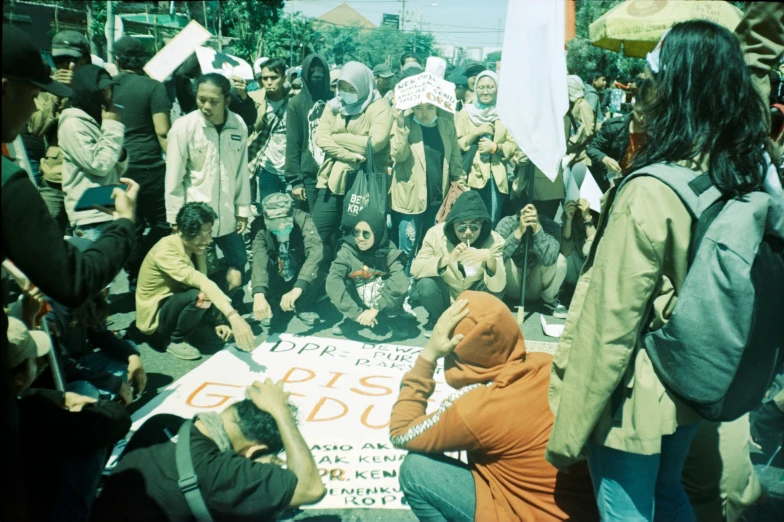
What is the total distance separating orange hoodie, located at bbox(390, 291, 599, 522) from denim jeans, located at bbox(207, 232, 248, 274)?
2.66 m

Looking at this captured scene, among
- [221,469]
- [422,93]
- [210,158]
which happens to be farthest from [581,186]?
[221,469]

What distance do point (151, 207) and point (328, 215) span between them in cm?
134

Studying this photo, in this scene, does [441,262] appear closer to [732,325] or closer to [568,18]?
[568,18]

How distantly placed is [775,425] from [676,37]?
2.14 metres

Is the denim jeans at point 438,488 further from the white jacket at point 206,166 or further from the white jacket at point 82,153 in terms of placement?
the white jacket at point 206,166

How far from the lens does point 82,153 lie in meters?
3.05

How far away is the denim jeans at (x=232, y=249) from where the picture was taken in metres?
4.31

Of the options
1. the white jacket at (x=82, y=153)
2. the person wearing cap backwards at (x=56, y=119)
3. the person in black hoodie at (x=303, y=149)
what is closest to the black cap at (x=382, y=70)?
the person in black hoodie at (x=303, y=149)

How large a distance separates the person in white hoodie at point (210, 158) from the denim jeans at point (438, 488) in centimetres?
253

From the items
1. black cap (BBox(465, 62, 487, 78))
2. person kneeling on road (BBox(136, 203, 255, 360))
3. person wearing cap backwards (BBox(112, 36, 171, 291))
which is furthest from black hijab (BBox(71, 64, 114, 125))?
black cap (BBox(465, 62, 487, 78))

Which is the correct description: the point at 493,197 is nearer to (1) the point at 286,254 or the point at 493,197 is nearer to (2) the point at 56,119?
(1) the point at 286,254

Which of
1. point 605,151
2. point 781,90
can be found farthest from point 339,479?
point 781,90

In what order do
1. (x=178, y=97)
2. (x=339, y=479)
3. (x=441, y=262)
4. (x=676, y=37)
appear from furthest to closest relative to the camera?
(x=178, y=97)
(x=441, y=262)
(x=339, y=479)
(x=676, y=37)

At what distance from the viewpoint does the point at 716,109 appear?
1542mm
